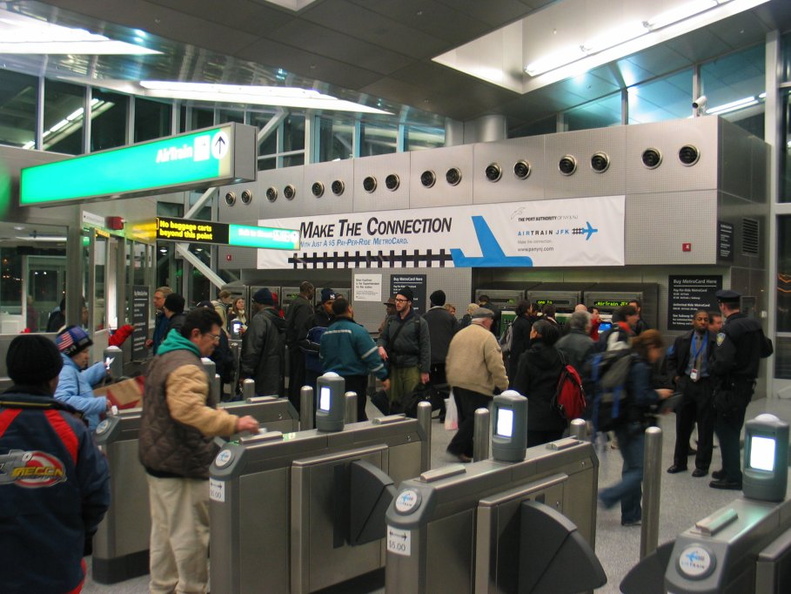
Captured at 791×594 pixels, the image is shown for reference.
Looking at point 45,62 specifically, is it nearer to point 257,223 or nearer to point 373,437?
point 257,223

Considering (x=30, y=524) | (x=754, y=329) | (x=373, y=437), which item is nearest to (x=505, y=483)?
(x=373, y=437)

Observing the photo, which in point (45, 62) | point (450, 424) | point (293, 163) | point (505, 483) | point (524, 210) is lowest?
point (450, 424)

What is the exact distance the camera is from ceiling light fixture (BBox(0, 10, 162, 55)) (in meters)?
12.5

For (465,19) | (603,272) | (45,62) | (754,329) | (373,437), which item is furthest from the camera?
(45,62)

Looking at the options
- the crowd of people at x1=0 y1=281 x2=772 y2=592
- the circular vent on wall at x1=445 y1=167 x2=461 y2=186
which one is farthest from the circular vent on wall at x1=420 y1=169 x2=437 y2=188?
the crowd of people at x1=0 y1=281 x2=772 y2=592

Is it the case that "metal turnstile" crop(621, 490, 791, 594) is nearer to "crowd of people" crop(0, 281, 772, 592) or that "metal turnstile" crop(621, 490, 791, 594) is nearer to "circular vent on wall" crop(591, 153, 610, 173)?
"crowd of people" crop(0, 281, 772, 592)

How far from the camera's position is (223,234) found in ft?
34.3

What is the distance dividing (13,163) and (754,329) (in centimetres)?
725

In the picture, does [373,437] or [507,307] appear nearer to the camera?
[373,437]

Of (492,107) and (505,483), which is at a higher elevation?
(492,107)

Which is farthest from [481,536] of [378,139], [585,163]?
[378,139]

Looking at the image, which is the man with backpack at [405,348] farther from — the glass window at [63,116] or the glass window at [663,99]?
the glass window at [63,116]

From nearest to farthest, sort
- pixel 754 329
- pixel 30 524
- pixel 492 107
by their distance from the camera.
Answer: pixel 30 524 → pixel 754 329 → pixel 492 107

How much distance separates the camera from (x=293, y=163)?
16.9 meters
